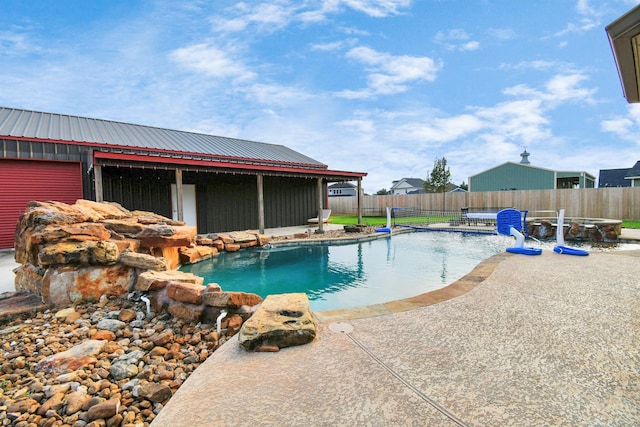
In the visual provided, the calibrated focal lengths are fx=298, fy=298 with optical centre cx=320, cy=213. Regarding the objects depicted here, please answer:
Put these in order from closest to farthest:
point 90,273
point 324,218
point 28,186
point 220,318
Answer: point 220,318 → point 90,273 → point 28,186 → point 324,218

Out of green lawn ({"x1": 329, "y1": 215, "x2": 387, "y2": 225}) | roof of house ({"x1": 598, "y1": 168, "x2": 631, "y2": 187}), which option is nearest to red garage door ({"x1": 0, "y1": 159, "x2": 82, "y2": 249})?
green lawn ({"x1": 329, "y1": 215, "x2": 387, "y2": 225})

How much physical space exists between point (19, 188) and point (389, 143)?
20.4 m

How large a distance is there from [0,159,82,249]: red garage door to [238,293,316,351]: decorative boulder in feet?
30.3

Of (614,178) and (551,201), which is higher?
(614,178)

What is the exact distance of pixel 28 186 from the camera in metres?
8.23

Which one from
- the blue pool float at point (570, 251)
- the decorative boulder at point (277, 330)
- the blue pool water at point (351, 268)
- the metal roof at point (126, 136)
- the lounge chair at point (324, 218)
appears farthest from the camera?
the lounge chair at point (324, 218)

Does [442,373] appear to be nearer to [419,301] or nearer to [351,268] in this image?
[419,301]

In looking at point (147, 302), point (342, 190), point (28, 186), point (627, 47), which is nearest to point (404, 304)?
point (627, 47)

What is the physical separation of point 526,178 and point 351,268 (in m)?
20.5

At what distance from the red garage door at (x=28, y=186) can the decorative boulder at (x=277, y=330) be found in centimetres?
924

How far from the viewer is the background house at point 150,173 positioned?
8.08m

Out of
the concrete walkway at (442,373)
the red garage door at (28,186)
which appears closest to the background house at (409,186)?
the red garage door at (28,186)

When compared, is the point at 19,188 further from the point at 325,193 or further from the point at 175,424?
the point at 325,193

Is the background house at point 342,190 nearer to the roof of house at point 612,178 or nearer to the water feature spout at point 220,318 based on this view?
the roof of house at point 612,178
